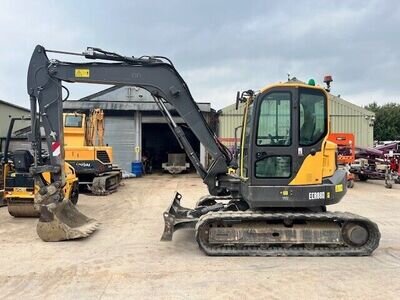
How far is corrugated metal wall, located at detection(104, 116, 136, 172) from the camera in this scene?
27875 millimetres

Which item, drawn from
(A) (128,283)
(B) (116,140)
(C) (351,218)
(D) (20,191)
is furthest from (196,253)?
(B) (116,140)

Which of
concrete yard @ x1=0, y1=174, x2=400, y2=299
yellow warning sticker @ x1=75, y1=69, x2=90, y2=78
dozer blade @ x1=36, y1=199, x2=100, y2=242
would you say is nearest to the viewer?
concrete yard @ x1=0, y1=174, x2=400, y2=299

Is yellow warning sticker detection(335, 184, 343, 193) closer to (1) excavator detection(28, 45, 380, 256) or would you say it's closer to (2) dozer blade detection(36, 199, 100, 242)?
(1) excavator detection(28, 45, 380, 256)

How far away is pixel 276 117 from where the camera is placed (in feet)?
25.2

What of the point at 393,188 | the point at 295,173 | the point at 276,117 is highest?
the point at 276,117

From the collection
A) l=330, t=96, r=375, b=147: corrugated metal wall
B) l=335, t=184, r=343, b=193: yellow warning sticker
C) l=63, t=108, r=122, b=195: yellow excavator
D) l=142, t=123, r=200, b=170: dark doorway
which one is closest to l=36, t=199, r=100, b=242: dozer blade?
l=335, t=184, r=343, b=193: yellow warning sticker

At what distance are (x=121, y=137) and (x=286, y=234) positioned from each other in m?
21.6

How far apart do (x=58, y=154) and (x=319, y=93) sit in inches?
194

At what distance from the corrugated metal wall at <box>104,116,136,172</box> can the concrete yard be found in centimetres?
1793

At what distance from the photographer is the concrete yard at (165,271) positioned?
18.5ft

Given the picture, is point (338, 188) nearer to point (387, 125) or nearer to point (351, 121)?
point (351, 121)

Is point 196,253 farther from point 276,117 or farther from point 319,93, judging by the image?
point 319,93

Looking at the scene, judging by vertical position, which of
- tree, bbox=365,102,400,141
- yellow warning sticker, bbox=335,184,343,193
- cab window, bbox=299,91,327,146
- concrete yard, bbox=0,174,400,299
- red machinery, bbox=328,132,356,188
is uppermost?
tree, bbox=365,102,400,141

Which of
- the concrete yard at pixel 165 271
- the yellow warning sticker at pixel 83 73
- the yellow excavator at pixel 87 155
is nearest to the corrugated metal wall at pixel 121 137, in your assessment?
the yellow excavator at pixel 87 155
